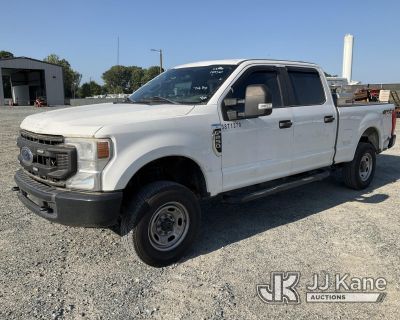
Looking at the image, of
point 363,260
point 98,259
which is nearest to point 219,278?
point 98,259

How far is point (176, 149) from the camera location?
3.83m

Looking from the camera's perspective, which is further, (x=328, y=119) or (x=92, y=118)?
(x=328, y=119)

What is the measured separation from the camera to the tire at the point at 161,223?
12.1 feet

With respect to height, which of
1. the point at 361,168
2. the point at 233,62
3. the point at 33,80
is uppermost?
the point at 33,80

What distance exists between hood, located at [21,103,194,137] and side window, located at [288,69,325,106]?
188cm

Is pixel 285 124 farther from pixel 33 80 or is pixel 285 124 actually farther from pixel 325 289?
pixel 33 80

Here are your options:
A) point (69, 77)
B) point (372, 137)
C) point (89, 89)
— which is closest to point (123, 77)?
point (89, 89)

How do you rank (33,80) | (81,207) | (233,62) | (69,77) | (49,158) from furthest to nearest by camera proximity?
(69,77) → (33,80) → (233,62) → (49,158) → (81,207)

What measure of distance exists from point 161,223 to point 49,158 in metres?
1.21

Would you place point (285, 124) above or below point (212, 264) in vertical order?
above

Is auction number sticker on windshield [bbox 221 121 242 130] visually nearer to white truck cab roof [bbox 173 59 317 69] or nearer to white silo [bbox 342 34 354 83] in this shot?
white truck cab roof [bbox 173 59 317 69]

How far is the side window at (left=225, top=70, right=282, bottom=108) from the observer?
448 centimetres

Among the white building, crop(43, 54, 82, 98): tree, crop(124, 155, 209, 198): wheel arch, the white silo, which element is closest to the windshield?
crop(124, 155, 209, 198): wheel arch

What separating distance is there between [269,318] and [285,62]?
3419 millimetres
